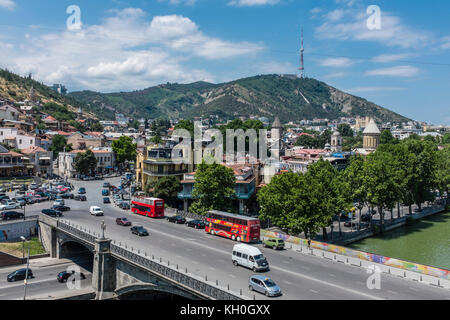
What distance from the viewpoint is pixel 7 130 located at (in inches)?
3949

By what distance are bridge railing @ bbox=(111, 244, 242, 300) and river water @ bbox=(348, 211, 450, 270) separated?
30.5 metres

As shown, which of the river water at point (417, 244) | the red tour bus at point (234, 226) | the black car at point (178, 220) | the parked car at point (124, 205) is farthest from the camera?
the parked car at point (124, 205)

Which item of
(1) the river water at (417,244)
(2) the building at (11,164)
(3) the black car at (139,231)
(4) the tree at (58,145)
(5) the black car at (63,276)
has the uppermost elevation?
(4) the tree at (58,145)

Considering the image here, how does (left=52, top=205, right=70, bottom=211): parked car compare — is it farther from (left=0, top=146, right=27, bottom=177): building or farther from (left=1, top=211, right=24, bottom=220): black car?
(left=0, top=146, right=27, bottom=177): building

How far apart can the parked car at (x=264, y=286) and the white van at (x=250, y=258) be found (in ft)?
13.0

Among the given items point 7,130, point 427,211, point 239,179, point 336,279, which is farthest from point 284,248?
point 7,130

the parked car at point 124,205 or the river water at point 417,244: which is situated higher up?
the parked car at point 124,205

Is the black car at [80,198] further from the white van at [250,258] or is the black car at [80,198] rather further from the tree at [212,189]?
the white van at [250,258]

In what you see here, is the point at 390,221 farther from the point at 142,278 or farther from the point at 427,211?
the point at 142,278

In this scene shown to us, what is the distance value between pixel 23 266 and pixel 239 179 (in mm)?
31215

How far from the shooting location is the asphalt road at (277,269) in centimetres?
2548

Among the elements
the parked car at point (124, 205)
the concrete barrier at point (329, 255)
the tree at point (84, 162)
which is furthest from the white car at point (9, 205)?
the concrete barrier at point (329, 255)

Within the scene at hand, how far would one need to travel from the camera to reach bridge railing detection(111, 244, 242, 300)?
22775 millimetres
